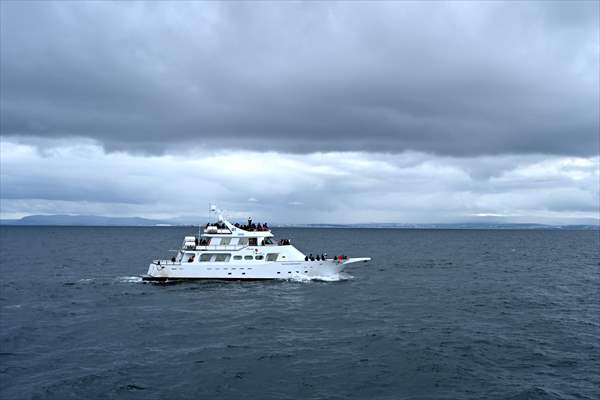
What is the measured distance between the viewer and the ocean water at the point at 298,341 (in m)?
20.9

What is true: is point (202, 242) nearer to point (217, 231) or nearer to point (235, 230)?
point (217, 231)

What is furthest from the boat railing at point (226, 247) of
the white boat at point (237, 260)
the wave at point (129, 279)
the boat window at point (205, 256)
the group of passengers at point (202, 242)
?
the wave at point (129, 279)

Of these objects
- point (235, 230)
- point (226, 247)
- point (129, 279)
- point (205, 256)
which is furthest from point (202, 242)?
point (129, 279)

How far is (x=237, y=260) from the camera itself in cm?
5072

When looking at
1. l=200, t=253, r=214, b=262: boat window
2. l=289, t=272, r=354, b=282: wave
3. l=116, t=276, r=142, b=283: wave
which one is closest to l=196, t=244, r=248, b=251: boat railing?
l=200, t=253, r=214, b=262: boat window

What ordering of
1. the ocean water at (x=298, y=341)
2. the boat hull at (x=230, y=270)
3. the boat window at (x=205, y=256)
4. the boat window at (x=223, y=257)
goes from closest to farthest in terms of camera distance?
the ocean water at (x=298, y=341), the boat hull at (x=230, y=270), the boat window at (x=223, y=257), the boat window at (x=205, y=256)

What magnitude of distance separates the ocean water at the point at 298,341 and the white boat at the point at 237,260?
155cm

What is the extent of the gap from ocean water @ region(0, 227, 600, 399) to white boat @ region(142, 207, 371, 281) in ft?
5.10

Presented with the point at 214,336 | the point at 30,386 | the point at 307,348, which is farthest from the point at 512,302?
the point at 30,386

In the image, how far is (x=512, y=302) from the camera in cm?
4181

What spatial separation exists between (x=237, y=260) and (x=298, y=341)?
23631 mm

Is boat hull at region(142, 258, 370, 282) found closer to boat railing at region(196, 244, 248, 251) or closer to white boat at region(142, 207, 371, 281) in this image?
white boat at region(142, 207, 371, 281)

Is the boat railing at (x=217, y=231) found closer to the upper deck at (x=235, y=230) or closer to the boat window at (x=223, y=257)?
the upper deck at (x=235, y=230)

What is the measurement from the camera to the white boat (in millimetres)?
50281
